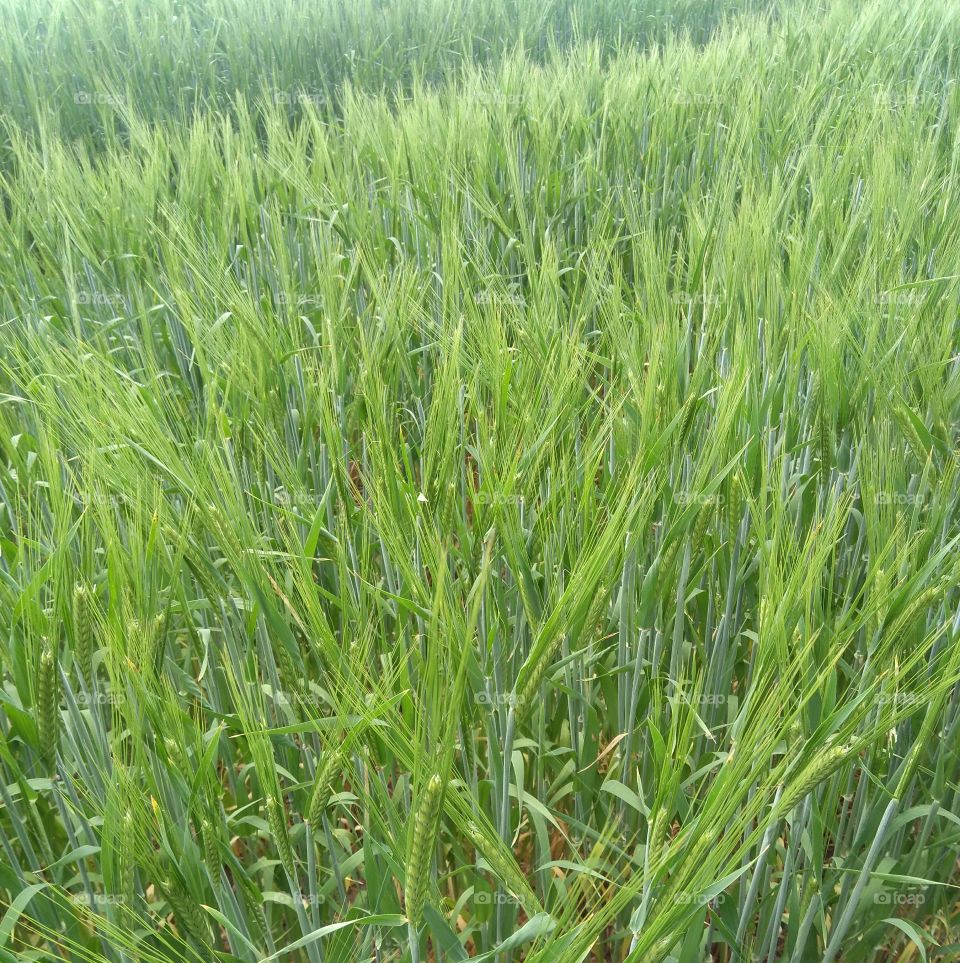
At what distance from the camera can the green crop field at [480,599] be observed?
0.63 m

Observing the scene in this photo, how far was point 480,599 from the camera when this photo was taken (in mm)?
593

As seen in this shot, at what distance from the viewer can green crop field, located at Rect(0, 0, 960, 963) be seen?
635 millimetres

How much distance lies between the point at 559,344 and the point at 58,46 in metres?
3.78

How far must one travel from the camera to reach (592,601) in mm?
746

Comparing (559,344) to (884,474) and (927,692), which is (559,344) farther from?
(927,692)

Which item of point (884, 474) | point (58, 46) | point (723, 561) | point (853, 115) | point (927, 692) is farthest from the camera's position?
point (58, 46)

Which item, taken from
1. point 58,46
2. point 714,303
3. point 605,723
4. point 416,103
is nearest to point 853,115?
point 416,103
